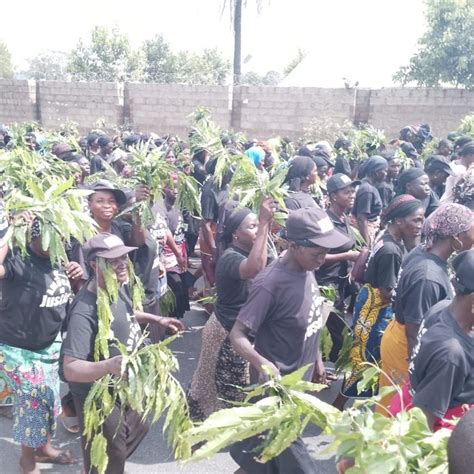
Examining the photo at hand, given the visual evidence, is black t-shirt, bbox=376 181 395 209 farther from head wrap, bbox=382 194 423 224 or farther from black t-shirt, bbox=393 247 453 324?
black t-shirt, bbox=393 247 453 324

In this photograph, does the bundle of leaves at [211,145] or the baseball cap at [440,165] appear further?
the baseball cap at [440,165]

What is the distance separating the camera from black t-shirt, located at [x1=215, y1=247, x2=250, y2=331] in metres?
4.01

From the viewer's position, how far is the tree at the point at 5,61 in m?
50.8

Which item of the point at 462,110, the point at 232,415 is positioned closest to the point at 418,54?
the point at 462,110

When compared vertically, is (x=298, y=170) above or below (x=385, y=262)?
above

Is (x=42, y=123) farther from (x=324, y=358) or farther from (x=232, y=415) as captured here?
(x=232, y=415)

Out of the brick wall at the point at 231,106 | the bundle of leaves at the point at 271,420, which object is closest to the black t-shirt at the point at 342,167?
the bundle of leaves at the point at 271,420

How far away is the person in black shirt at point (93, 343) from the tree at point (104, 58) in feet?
91.3

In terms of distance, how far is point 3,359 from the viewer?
4.02 metres

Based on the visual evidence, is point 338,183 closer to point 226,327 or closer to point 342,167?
point 226,327

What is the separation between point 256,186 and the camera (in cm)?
438

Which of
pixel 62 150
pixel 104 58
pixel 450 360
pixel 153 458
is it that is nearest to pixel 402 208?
pixel 450 360

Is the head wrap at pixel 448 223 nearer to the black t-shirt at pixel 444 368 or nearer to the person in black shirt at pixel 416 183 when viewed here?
the black t-shirt at pixel 444 368

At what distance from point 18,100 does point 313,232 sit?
67.1 feet
